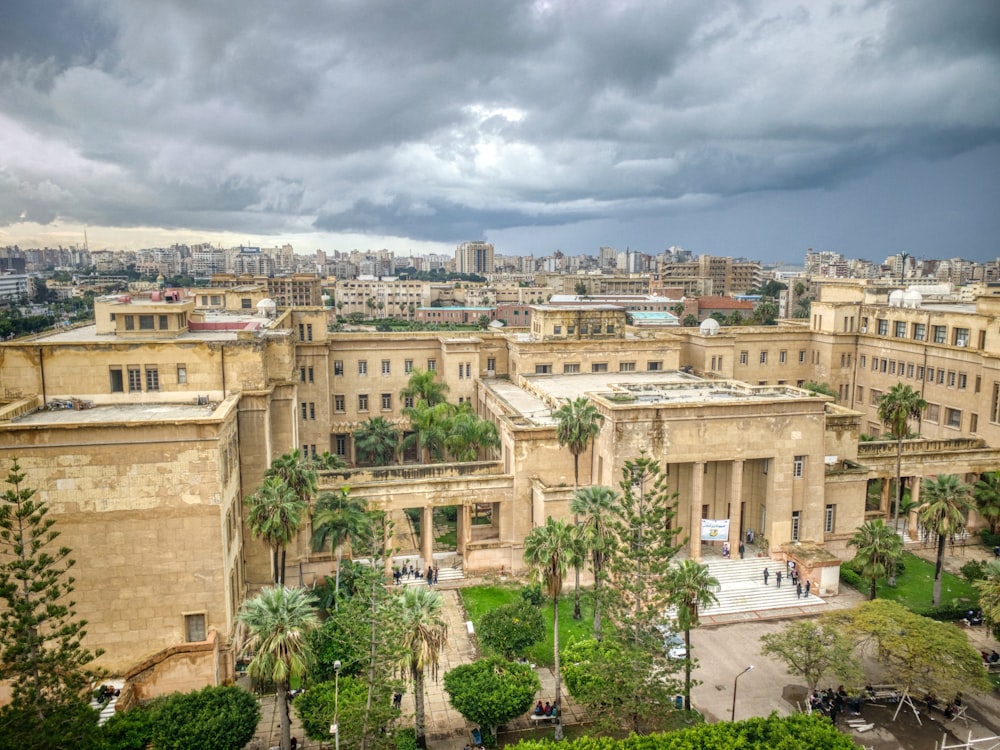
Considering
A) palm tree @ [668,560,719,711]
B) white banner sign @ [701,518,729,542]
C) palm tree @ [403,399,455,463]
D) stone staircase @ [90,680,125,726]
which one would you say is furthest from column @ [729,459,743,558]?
stone staircase @ [90,680,125,726]

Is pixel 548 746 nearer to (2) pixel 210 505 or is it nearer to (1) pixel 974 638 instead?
(2) pixel 210 505

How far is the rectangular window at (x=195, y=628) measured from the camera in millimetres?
34719

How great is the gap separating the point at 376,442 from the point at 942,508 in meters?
42.9

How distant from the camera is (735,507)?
48562 mm

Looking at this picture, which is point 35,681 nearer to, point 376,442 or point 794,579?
point 376,442

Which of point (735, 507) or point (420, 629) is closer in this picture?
point (420, 629)

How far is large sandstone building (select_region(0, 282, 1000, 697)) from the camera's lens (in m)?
33.8

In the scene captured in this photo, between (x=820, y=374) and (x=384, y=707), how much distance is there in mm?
67837

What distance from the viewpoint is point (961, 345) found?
2608 inches

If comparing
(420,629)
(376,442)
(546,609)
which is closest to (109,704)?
(420,629)

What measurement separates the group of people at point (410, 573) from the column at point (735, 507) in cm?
2008

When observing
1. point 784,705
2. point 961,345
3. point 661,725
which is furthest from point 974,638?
point 961,345

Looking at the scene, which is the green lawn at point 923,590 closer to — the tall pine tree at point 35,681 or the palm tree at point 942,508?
the palm tree at point 942,508

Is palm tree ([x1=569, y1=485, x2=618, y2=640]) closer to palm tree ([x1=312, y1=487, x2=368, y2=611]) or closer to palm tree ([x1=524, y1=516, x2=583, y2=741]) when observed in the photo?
palm tree ([x1=524, y1=516, x2=583, y2=741])
